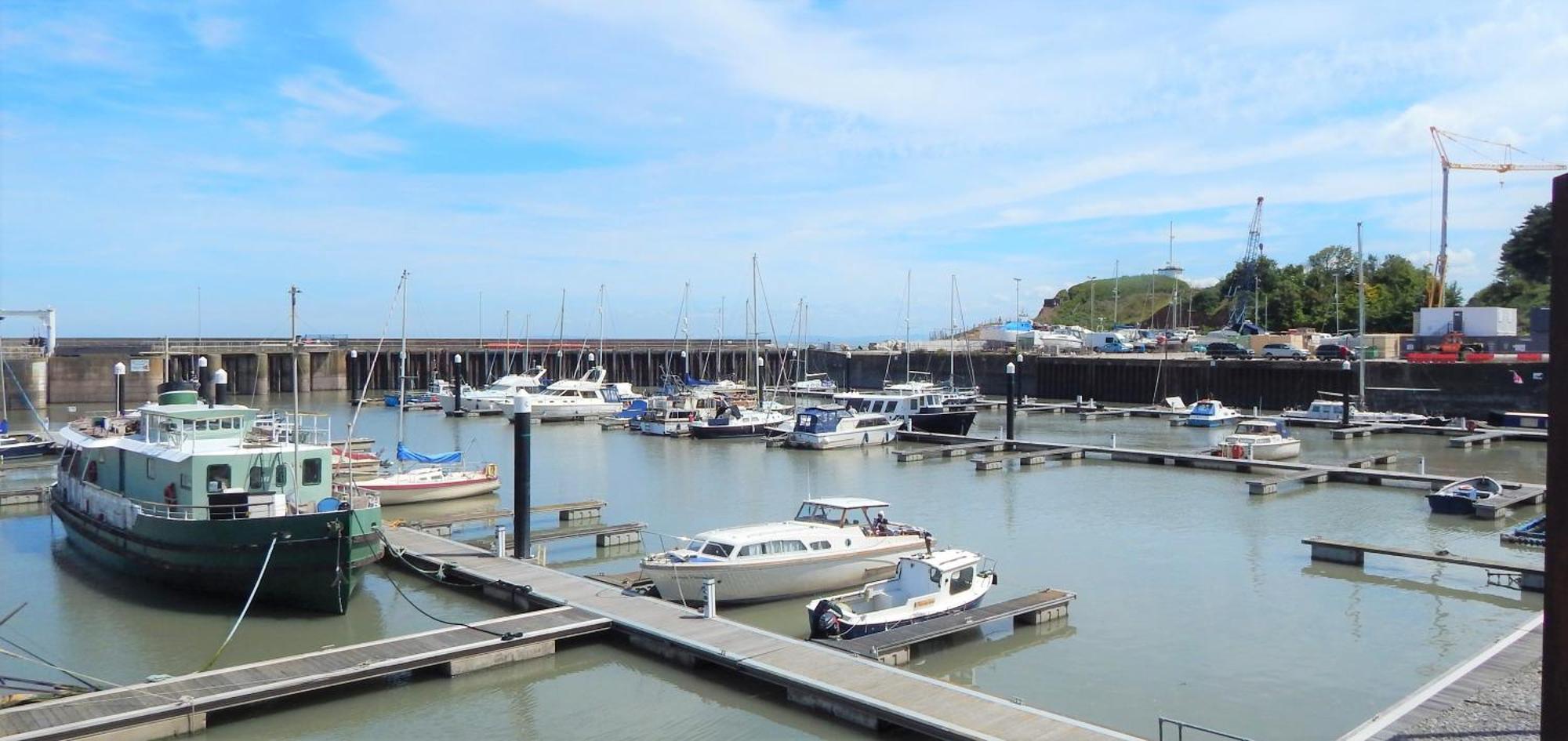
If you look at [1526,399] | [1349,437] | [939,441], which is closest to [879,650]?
[939,441]

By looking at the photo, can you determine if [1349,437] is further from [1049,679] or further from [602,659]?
[602,659]

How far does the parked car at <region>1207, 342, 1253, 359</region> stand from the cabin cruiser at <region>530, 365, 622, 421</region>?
137 feet

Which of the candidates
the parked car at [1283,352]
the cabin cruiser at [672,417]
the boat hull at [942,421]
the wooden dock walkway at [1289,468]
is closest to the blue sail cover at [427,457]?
the cabin cruiser at [672,417]

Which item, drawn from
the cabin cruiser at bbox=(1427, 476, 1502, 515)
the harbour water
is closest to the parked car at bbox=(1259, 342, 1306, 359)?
the harbour water

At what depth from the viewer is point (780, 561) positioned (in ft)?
69.0

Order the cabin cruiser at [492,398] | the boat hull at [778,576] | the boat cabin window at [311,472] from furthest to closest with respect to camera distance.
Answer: the cabin cruiser at [492,398] → the boat cabin window at [311,472] → the boat hull at [778,576]

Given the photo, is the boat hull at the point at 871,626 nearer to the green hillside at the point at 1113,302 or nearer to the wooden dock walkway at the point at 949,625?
the wooden dock walkway at the point at 949,625

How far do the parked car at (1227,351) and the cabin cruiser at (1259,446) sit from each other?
113ft

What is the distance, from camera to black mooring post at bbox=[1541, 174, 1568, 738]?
8641 millimetres

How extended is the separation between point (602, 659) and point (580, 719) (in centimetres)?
206

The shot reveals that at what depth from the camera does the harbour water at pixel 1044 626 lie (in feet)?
51.4

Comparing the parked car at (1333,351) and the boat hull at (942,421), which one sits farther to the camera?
the parked car at (1333,351)

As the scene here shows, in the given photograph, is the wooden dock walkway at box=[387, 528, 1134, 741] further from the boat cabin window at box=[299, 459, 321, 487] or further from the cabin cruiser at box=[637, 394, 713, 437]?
the cabin cruiser at box=[637, 394, 713, 437]

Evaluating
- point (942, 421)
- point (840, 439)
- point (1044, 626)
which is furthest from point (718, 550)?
point (942, 421)
